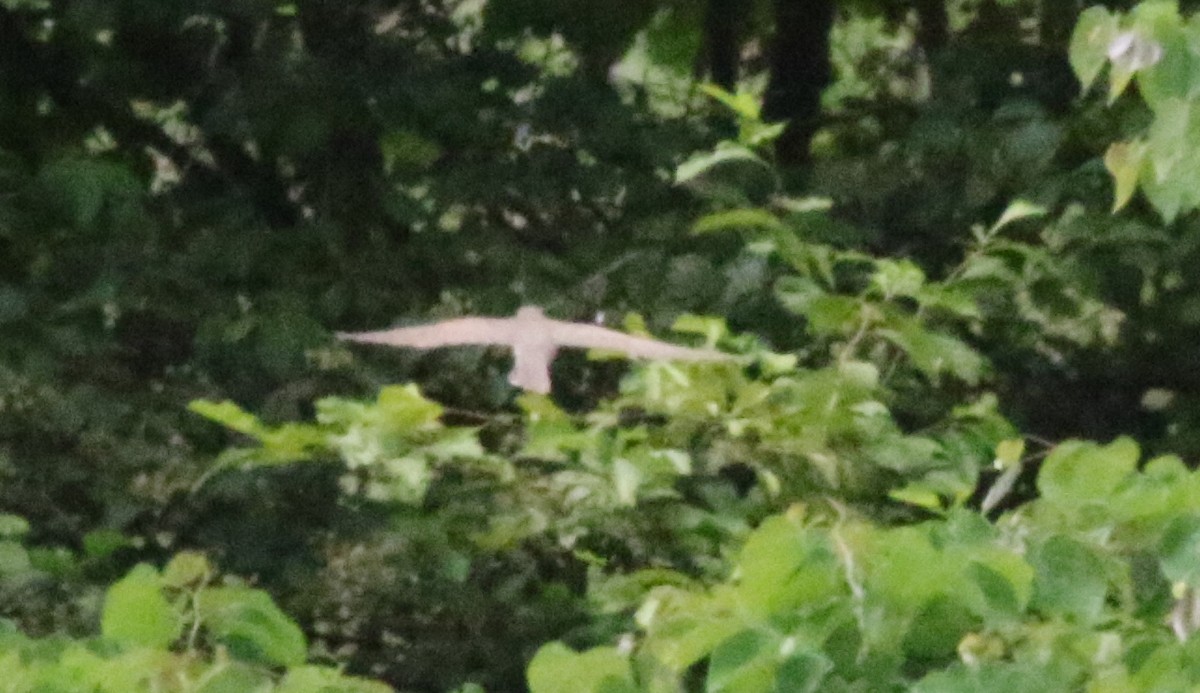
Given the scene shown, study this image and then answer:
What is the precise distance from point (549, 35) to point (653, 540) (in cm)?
87

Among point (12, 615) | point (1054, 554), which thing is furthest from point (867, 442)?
point (12, 615)

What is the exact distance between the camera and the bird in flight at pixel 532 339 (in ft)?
4.43

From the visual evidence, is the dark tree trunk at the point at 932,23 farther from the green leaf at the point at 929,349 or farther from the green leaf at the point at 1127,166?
the green leaf at the point at 1127,166

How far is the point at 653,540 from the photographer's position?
151 cm

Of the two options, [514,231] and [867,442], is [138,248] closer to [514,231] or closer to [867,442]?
[514,231]

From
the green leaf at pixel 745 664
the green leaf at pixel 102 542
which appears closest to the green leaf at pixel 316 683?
the green leaf at pixel 745 664

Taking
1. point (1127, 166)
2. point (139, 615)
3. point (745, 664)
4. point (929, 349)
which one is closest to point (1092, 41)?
point (1127, 166)

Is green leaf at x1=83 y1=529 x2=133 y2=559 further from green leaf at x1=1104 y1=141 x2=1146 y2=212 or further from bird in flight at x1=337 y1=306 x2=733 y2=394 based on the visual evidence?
green leaf at x1=1104 y1=141 x2=1146 y2=212

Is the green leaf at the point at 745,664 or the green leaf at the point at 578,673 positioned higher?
the green leaf at the point at 578,673

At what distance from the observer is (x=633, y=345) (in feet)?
4.45

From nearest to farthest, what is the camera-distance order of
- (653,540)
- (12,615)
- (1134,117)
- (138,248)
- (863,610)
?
(863,610) < (653,540) < (1134,117) < (138,248) < (12,615)

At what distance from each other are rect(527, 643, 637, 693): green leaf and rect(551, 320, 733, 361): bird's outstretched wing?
437 millimetres

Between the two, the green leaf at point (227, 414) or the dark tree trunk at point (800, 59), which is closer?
the green leaf at point (227, 414)

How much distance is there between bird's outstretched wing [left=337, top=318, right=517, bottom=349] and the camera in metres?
1.45
